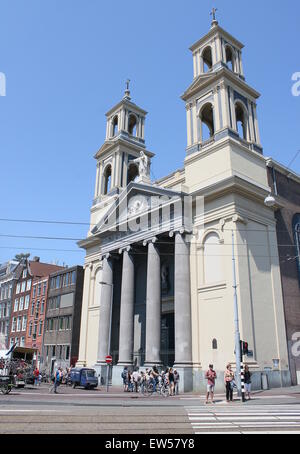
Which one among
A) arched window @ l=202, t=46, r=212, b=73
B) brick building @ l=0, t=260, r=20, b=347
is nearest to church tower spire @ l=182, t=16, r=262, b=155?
arched window @ l=202, t=46, r=212, b=73

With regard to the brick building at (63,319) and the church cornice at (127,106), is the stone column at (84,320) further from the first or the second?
the church cornice at (127,106)

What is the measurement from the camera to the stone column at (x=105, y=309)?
37.2 metres

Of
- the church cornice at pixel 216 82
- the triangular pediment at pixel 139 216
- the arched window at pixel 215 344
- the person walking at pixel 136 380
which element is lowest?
the person walking at pixel 136 380

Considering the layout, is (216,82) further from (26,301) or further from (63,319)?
(26,301)

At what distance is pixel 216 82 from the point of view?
35500mm

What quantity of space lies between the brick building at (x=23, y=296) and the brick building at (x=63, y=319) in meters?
8.15

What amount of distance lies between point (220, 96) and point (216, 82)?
1733 mm

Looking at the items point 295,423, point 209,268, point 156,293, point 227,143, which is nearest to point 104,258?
point 156,293

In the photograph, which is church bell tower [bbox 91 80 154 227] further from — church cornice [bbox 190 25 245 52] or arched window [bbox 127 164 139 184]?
church cornice [bbox 190 25 245 52]

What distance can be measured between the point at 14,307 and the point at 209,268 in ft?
156

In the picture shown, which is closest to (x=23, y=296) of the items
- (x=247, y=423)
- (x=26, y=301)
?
(x=26, y=301)

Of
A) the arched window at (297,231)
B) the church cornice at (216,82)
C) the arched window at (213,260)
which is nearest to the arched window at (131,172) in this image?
the church cornice at (216,82)

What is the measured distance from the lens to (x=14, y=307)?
67.6 meters

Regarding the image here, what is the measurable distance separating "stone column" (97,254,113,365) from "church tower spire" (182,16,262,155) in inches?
559
